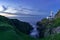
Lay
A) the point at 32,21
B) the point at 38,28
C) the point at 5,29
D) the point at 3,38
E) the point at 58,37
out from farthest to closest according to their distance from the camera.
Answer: the point at 32,21 → the point at 38,28 → the point at 58,37 → the point at 5,29 → the point at 3,38

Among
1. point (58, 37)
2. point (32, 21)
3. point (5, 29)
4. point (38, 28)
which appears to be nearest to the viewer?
point (5, 29)

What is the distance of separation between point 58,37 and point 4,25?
203 centimetres

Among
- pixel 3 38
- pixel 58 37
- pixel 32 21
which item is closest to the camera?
pixel 3 38

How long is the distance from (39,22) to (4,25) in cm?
836

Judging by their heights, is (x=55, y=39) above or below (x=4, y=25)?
below

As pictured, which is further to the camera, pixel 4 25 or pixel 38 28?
pixel 38 28

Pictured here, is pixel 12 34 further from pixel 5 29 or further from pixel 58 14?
pixel 58 14

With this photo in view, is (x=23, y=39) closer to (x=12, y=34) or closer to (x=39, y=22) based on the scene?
(x=12, y=34)

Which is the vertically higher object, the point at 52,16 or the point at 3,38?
the point at 52,16

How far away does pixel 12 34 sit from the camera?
6.91 m

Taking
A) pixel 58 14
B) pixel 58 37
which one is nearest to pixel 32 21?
pixel 58 14

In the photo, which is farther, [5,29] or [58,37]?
[58,37]

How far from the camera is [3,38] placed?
678 centimetres

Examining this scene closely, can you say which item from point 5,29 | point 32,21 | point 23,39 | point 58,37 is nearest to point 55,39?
point 58,37
